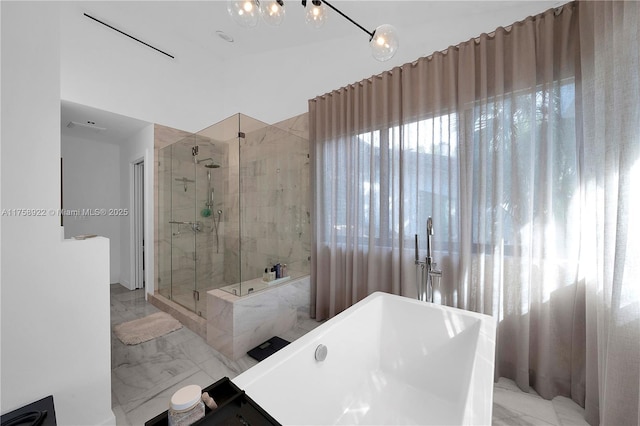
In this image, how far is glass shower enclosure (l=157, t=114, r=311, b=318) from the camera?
89.4 inches

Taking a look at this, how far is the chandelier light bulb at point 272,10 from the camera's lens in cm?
113

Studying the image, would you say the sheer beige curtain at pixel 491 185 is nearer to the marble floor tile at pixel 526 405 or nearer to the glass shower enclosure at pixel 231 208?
the marble floor tile at pixel 526 405

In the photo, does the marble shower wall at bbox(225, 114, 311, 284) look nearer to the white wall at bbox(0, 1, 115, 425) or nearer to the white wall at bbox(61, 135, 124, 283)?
the white wall at bbox(0, 1, 115, 425)

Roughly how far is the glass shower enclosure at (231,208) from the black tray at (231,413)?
4.38 feet

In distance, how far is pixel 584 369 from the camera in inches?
55.6

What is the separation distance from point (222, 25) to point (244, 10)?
206 cm

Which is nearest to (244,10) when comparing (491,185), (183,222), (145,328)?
(491,185)

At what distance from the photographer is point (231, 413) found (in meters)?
0.72

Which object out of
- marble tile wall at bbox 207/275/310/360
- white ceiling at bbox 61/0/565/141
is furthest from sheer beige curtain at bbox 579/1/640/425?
marble tile wall at bbox 207/275/310/360

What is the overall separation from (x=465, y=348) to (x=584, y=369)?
0.71 meters

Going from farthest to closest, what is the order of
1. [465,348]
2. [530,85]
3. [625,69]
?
[530,85]
[465,348]
[625,69]

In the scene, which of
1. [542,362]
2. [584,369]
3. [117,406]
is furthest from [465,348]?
[117,406]

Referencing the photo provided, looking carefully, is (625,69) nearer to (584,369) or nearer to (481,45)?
(481,45)

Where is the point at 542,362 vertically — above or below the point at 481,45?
below
